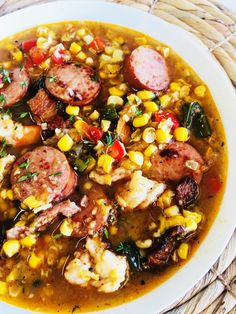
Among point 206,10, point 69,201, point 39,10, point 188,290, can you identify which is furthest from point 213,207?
point 39,10

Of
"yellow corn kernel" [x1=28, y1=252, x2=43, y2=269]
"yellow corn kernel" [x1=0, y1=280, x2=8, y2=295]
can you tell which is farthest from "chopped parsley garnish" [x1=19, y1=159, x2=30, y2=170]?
"yellow corn kernel" [x1=0, y1=280, x2=8, y2=295]

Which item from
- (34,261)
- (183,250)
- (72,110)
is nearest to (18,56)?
(72,110)

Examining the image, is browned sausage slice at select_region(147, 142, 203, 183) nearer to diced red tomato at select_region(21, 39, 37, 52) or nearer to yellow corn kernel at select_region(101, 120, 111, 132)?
yellow corn kernel at select_region(101, 120, 111, 132)

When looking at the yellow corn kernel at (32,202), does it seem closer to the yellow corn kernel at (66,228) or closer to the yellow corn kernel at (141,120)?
the yellow corn kernel at (66,228)

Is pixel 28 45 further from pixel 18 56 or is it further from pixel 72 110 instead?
pixel 72 110

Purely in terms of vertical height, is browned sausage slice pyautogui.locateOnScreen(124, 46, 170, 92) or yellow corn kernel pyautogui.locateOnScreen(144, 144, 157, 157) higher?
browned sausage slice pyautogui.locateOnScreen(124, 46, 170, 92)

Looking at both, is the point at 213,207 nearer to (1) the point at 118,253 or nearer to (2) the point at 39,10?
(1) the point at 118,253
